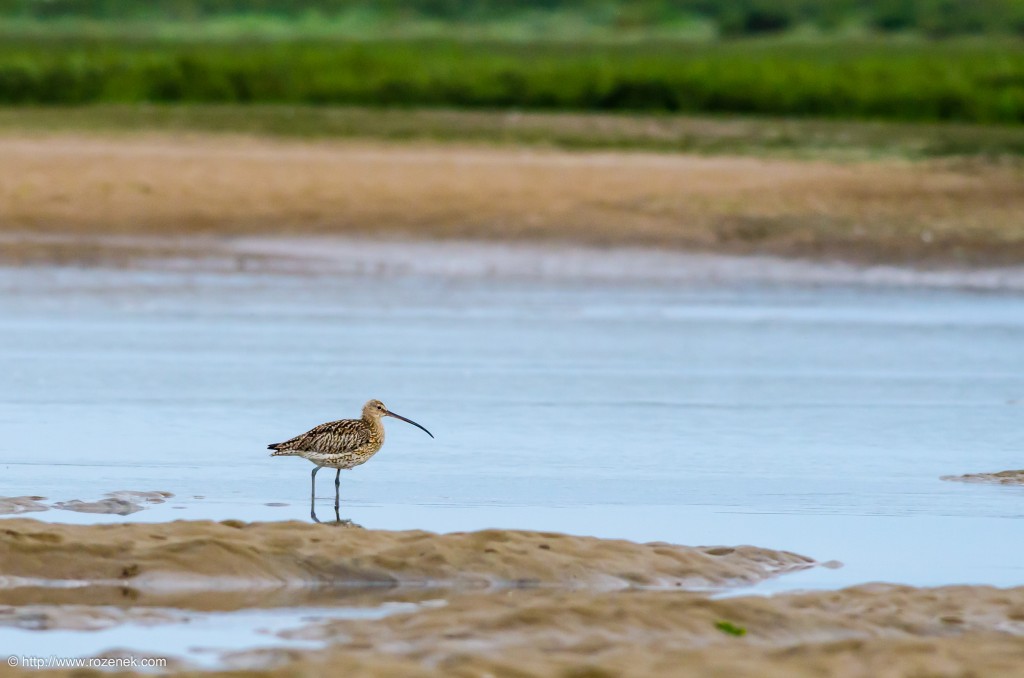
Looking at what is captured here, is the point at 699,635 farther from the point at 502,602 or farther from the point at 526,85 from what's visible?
the point at 526,85

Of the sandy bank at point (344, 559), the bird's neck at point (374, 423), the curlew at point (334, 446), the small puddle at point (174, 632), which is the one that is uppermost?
the bird's neck at point (374, 423)

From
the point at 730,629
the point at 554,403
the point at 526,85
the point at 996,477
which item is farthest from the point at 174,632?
the point at 526,85

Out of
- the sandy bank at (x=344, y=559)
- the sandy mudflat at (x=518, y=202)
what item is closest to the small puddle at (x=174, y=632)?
the sandy bank at (x=344, y=559)

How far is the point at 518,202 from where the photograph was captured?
2155 cm

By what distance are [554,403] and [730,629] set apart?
565cm

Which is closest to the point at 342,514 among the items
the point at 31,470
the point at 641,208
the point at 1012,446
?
the point at 31,470

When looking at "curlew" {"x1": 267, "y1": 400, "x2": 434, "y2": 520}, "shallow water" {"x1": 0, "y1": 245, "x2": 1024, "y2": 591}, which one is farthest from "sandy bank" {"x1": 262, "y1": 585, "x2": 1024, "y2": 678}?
"curlew" {"x1": 267, "y1": 400, "x2": 434, "y2": 520}

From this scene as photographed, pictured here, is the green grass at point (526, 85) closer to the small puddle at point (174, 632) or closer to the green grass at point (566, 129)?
the green grass at point (566, 129)

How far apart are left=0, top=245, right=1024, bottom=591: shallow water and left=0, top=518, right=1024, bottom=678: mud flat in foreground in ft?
1.62

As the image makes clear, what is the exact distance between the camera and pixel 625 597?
699 centimetres

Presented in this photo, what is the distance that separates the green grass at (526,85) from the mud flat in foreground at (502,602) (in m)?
20.9

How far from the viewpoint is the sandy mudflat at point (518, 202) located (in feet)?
68.7

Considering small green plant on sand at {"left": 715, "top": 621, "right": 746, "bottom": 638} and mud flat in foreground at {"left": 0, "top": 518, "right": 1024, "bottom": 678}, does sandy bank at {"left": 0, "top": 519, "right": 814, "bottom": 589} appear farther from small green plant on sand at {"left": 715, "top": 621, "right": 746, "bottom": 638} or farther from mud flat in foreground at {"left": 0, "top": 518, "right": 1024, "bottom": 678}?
small green plant on sand at {"left": 715, "top": 621, "right": 746, "bottom": 638}

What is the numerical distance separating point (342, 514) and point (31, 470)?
179 centimetres
